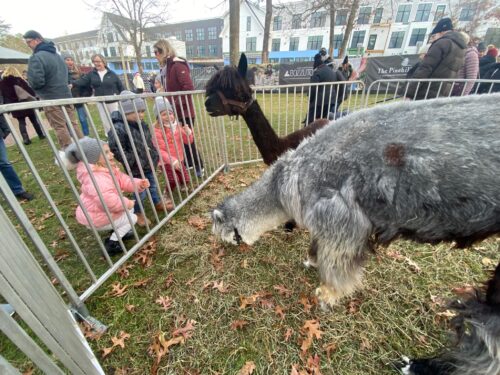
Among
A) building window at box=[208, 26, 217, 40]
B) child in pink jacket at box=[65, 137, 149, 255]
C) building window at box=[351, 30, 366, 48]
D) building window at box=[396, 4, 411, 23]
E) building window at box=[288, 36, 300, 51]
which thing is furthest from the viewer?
building window at box=[208, 26, 217, 40]

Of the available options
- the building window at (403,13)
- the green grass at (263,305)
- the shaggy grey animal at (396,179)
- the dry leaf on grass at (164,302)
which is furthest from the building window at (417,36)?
the dry leaf on grass at (164,302)

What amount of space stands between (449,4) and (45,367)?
5540 cm

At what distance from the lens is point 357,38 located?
133ft

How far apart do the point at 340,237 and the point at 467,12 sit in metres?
57.4

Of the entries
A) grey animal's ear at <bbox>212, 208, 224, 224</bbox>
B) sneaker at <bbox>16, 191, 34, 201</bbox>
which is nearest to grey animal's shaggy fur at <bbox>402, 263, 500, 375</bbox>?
grey animal's ear at <bbox>212, 208, 224, 224</bbox>

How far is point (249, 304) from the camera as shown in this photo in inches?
97.4

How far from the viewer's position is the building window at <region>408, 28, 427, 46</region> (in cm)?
3876

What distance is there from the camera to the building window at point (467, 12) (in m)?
35.9

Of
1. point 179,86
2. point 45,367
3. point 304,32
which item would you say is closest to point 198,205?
point 179,86

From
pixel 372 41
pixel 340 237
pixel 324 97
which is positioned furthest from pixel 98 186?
pixel 372 41

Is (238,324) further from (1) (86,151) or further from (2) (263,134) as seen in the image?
(2) (263,134)

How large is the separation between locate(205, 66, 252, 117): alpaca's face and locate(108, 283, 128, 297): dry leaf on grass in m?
2.68

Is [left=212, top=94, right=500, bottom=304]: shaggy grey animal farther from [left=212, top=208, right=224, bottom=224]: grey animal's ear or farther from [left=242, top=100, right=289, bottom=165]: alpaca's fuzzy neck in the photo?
[left=242, top=100, right=289, bottom=165]: alpaca's fuzzy neck

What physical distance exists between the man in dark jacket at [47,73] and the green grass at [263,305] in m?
3.49
